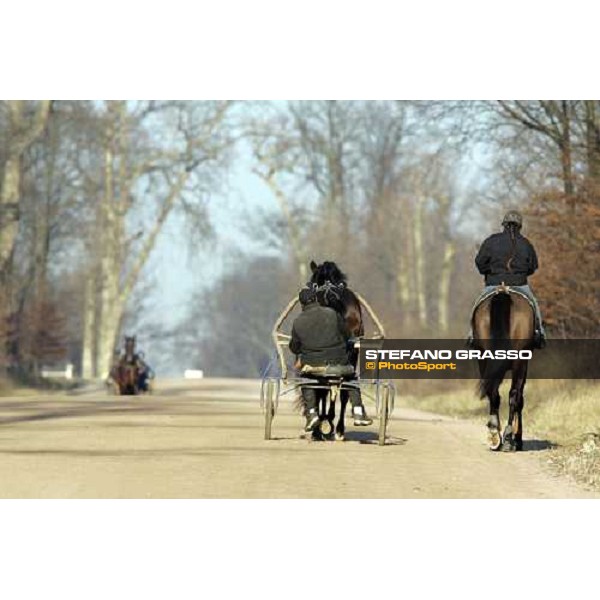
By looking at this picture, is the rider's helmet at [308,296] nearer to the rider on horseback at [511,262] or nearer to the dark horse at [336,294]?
the dark horse at [336,294]

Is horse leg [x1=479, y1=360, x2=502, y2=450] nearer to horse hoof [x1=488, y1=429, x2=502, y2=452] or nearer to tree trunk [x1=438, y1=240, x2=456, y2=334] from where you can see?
horse hoof [x1=488, y1=429, x2=502, y2=452]

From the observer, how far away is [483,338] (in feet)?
63.7

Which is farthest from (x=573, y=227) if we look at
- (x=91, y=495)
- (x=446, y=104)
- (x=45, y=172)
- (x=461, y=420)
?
(x=45, y=172)

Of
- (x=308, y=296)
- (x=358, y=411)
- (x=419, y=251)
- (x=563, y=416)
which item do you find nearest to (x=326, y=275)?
(x=308, y=296)

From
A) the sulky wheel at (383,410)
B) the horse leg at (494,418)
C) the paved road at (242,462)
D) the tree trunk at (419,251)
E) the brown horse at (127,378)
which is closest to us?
the paved road at (242,462)

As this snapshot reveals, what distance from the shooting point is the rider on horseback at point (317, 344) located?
1998cm

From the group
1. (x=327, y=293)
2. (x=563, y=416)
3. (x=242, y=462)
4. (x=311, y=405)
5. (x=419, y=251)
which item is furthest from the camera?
(x=419, y=251)

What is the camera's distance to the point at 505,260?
19.3 metres

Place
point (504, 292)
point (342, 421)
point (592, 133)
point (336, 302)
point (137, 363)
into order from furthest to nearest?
point (137, 363), point (592, 133), point (342, 421), point (336, 302), point (504, 292)

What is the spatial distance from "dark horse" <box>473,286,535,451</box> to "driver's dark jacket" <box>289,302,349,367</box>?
1613 mm

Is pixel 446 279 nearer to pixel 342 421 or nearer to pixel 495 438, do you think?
pixel 342 421

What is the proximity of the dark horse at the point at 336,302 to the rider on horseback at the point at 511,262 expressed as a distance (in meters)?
1.84

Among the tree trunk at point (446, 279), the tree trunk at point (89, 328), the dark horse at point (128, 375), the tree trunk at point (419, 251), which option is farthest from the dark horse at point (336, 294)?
the tree trunk at point (89, 328)

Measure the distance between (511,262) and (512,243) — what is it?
23 cm
